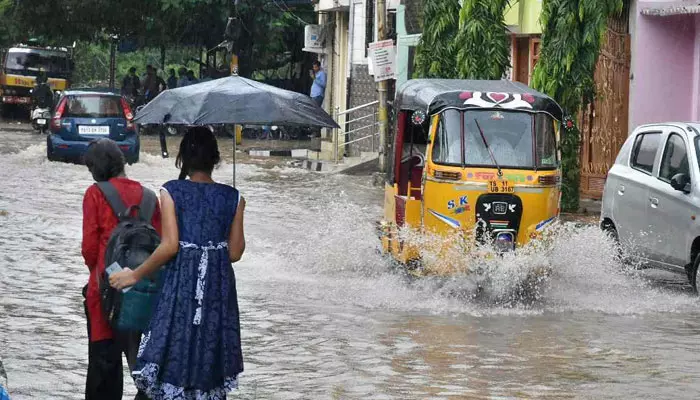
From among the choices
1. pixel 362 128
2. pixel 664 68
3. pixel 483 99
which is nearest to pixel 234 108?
pixel 483 99

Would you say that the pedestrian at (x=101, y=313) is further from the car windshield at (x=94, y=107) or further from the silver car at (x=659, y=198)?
the car windshield at (x=94, y=107)

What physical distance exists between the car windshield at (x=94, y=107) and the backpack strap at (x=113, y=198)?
21752mm

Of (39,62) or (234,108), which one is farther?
(39,62)

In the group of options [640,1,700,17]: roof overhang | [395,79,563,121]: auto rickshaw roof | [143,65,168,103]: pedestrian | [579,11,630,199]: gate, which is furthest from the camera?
[143,65,168,103]: pedestrian

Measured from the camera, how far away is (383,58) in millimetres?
26641

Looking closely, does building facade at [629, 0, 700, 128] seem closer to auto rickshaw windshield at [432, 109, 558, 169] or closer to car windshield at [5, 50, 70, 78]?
auto rickshaw windshield at [432, 109, 558, 169]

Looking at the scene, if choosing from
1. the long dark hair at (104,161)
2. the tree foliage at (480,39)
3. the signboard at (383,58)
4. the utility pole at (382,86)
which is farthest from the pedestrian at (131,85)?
the long dark hair at (104,161)

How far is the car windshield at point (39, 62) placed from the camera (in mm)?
51562

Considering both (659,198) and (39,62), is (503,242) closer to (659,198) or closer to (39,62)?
(659,198)

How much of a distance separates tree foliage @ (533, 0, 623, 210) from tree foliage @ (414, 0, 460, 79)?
9.48 ft

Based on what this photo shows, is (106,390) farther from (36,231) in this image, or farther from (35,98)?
(35,98)

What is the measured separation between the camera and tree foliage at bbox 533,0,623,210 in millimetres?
20578

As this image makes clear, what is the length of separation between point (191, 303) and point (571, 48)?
1456 centimetres

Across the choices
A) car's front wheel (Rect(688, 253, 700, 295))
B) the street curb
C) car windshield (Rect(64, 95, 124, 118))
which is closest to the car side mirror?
car's front wheel (Rect(688, 253, 700, 295))
